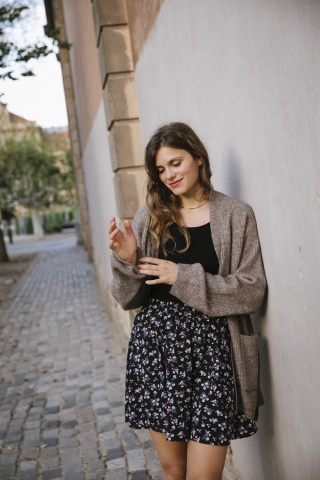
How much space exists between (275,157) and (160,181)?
71 cm

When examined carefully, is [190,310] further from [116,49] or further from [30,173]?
[30,173]

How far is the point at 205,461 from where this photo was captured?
7.79ft

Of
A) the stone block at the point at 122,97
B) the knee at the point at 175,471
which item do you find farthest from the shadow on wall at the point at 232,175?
the stone block at the point at 122,97

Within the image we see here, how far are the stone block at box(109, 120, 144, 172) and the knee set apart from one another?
11.4ft

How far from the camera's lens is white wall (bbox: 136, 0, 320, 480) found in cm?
181

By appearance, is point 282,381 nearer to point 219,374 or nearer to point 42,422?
point 219,374

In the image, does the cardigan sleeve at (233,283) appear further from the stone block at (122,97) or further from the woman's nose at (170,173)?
the stone block at (122,97)

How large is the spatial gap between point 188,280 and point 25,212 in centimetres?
5432

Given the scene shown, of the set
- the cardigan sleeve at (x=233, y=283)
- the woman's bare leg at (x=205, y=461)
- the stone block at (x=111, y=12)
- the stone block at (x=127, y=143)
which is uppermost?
the stone block at (x=111, y=12)

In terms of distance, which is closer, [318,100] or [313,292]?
[318,100]

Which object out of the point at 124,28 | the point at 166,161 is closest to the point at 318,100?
the point at 166,161

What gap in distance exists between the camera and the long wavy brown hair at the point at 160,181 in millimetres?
2535

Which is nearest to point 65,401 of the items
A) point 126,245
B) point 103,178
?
point 126,245

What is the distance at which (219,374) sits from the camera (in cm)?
243
